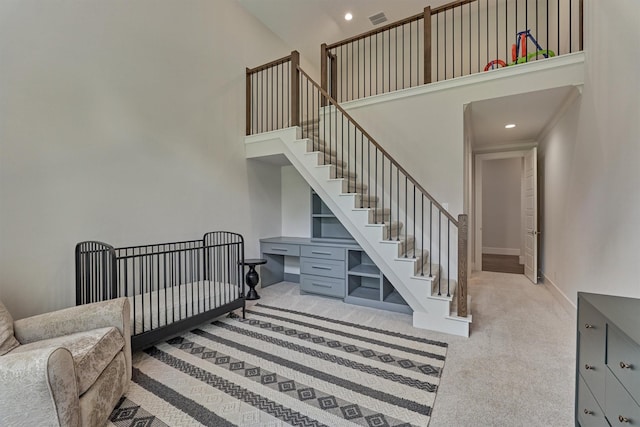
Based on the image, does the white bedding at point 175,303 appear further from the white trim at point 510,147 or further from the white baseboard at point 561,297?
the white trim at point 510,147

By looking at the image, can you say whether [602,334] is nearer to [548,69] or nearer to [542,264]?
[548,69]

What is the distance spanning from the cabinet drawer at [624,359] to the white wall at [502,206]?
803 cm

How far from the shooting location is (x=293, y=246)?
4.32 meters

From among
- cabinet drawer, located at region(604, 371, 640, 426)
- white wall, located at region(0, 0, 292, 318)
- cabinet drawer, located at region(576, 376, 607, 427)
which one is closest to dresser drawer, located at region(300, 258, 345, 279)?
white wall, located at region(0, 0, 292, 318)

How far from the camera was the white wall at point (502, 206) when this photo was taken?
8000mm

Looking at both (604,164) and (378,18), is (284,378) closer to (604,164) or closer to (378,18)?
(604,164)

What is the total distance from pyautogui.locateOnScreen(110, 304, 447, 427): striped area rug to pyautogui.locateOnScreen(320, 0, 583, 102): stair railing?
3.49m

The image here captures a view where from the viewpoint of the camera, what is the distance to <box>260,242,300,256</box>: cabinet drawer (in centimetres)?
431

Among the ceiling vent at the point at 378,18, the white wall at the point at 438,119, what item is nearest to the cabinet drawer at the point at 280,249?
the white wall at the point at 438,119

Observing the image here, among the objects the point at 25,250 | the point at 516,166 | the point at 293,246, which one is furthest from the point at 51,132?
the point at 516,166

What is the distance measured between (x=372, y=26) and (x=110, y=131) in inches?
197

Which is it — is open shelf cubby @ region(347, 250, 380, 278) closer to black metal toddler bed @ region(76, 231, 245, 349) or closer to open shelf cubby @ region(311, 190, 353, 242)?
open shelf cubby @ region(311, 190, 353, 242)

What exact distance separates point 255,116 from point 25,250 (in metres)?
3.32

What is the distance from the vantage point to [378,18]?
521 centimetres
